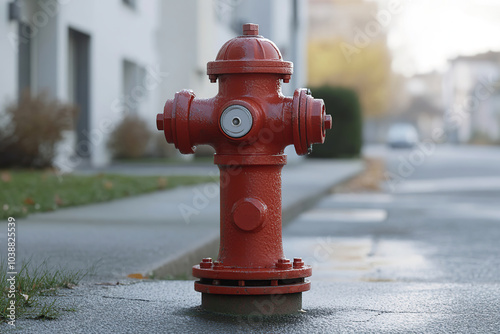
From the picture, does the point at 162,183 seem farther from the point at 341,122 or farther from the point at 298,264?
the point at 341,122

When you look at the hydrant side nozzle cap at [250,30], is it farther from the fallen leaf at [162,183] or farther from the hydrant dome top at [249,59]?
the fallen leaf at [162,183]

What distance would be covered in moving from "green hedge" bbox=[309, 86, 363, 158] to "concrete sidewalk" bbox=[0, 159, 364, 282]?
2049 centimetres

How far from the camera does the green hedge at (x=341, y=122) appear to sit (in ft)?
105

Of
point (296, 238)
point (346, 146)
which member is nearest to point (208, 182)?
point (296, 238)

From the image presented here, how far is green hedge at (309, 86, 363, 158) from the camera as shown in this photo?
3194cm

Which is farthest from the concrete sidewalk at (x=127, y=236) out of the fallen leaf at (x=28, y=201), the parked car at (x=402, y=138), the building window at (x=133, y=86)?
the parked car at (x=402, y=138)

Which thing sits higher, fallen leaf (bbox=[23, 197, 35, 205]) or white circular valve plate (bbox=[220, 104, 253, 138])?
white circular valve plate (bbox=[220, 104, 253, 138])

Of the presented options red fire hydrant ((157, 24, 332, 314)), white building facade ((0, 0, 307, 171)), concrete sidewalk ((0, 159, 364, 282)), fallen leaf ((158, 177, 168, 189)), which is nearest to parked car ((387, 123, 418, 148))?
white building facade ((0, 0, 307, 171))

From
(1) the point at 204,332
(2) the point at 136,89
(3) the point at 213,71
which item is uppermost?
(2) the point at 136,89

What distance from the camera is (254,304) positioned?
156 inches

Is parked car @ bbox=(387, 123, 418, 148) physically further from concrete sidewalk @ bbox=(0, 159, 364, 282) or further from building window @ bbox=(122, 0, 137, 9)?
concrete sidewalk @ bbox=(0, 159, 364, 282)

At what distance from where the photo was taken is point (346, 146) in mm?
32375

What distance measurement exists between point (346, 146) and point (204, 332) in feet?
95.2

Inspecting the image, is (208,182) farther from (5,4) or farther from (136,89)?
(136,89)
